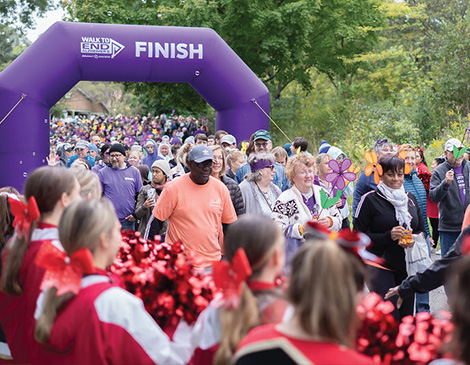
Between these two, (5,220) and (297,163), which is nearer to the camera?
(5,220)

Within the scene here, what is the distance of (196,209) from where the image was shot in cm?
509

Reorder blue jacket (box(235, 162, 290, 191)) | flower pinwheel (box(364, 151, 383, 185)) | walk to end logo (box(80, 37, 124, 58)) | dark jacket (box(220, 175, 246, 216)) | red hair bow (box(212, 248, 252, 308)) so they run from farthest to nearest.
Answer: walk to end logo (box(80, 37, 124, 58)) → blue jacket (box(235, 162, 290, 191)) → dark jacket (box(220, 175, 246, 216)) → flower pinwheel (box(364, 151, 383, 185)) → red hair bow (box(212, 248, 252, 308))

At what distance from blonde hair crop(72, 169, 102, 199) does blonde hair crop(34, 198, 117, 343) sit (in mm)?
761

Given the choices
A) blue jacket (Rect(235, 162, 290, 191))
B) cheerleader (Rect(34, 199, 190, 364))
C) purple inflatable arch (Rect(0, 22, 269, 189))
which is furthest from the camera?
purple inflatable arch (Rect(0, 22, 269, 189))

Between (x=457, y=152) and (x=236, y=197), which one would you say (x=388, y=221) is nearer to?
(x=236, y=197)

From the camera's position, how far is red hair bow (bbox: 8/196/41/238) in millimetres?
2930

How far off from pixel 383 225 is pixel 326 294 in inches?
141

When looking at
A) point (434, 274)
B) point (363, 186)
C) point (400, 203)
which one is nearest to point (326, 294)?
point (434, 274)

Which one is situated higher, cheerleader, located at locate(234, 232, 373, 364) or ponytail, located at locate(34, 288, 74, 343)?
cheerleader, located at locate(234, 232, 373, 364)

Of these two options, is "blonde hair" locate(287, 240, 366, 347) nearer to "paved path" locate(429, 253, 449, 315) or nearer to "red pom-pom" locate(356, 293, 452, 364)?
"red pom-pom" locate(356, 293, 452, 364)

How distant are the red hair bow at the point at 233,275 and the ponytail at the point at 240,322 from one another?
0.10 ft

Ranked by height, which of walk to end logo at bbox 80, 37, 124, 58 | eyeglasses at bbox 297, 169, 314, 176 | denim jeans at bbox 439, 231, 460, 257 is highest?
walk to end logo at bbox 80, 37, 124, 58

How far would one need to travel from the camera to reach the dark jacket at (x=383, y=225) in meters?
5.23

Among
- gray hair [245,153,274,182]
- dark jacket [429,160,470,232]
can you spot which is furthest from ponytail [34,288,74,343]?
dark jacket [429,160,470,232]
